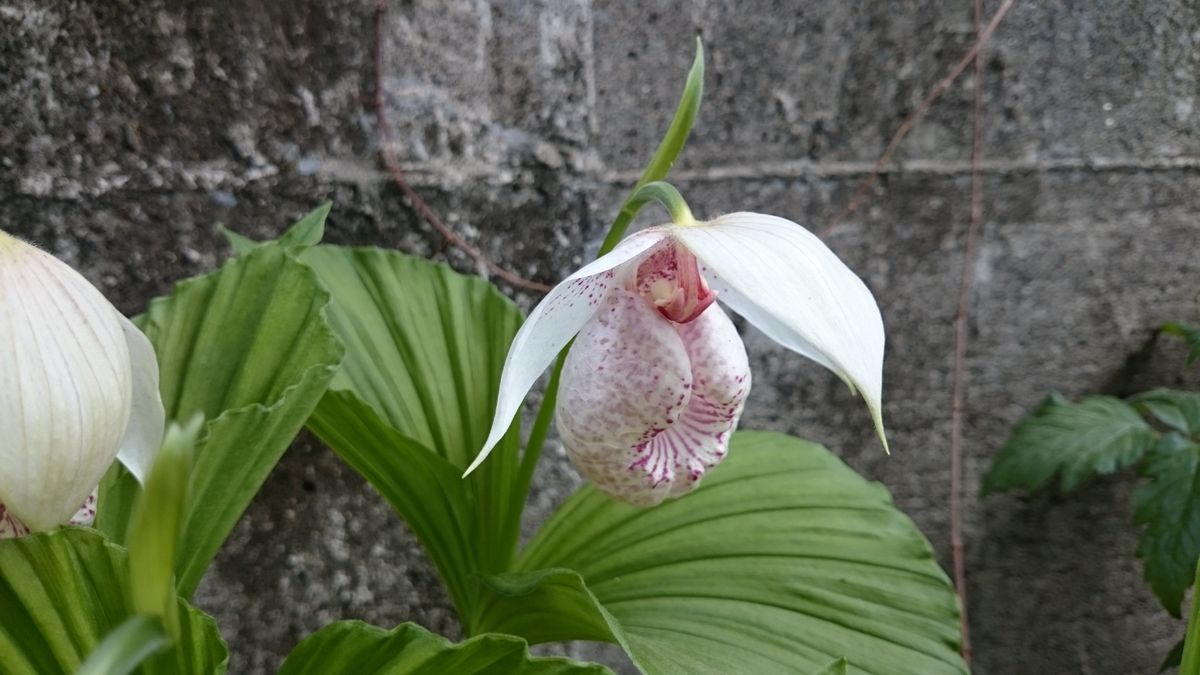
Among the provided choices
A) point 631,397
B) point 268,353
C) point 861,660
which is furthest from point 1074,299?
point 268,353

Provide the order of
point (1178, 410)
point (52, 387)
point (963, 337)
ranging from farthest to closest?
point (963, 337), point (1178, 410), point (52, 387)

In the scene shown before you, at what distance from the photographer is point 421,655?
43 cm

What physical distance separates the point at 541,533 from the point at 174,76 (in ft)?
1.82

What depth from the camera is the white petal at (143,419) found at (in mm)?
494

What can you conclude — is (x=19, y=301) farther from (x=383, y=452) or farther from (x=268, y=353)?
(x=383, y=452)

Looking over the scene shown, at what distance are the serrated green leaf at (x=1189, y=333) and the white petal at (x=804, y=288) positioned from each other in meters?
0.81

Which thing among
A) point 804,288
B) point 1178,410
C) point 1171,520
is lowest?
point 1171,520

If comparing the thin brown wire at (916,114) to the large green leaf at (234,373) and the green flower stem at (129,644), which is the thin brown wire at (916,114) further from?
the green flower stem at (129,644)

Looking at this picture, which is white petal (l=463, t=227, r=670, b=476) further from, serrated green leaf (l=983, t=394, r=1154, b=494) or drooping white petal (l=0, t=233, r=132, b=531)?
serrated green leaf (l=983, t=394, r=1154, b=494)

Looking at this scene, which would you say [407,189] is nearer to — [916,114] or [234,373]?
[234,373]

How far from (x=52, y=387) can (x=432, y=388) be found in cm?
37

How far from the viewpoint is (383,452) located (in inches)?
26.6

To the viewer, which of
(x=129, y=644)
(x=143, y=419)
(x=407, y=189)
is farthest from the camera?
(x=407, y=189)

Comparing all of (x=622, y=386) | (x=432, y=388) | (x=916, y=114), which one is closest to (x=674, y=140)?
(x=622, y=386)
